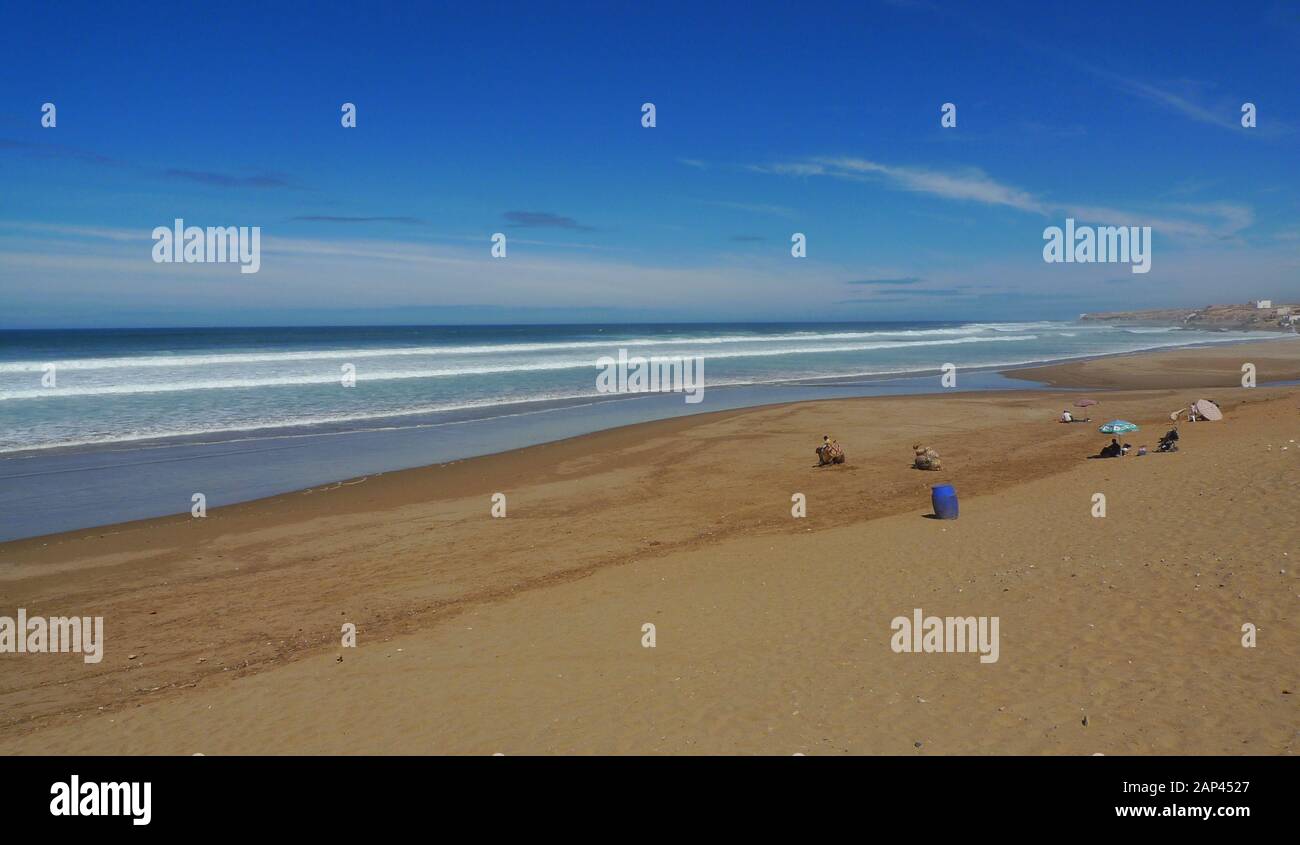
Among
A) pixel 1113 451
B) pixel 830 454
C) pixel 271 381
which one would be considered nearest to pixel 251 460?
pixel 830 454

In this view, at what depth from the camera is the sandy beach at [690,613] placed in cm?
560

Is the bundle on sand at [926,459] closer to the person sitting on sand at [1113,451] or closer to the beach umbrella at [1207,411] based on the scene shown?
the person sitting on sand at [1113,451]

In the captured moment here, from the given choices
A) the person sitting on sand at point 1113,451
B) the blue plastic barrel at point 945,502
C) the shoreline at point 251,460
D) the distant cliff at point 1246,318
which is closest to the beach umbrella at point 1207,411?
the person sitting on sand at point 1113,451

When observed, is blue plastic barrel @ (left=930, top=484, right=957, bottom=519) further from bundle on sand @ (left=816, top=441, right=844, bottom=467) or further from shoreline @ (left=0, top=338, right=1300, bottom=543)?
shoreline @ (left=0, top=338, right=1300, bottom=543)

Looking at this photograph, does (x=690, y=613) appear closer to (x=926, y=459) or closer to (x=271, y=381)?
(x=926, y=459)

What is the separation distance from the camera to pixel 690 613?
27.3 feet

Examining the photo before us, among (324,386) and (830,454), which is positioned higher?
(324,386)

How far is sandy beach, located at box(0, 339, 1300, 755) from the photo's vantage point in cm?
560

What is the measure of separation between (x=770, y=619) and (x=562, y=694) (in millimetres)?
2628

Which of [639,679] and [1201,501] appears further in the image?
[1201,501]

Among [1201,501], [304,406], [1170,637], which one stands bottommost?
[1170,637]
